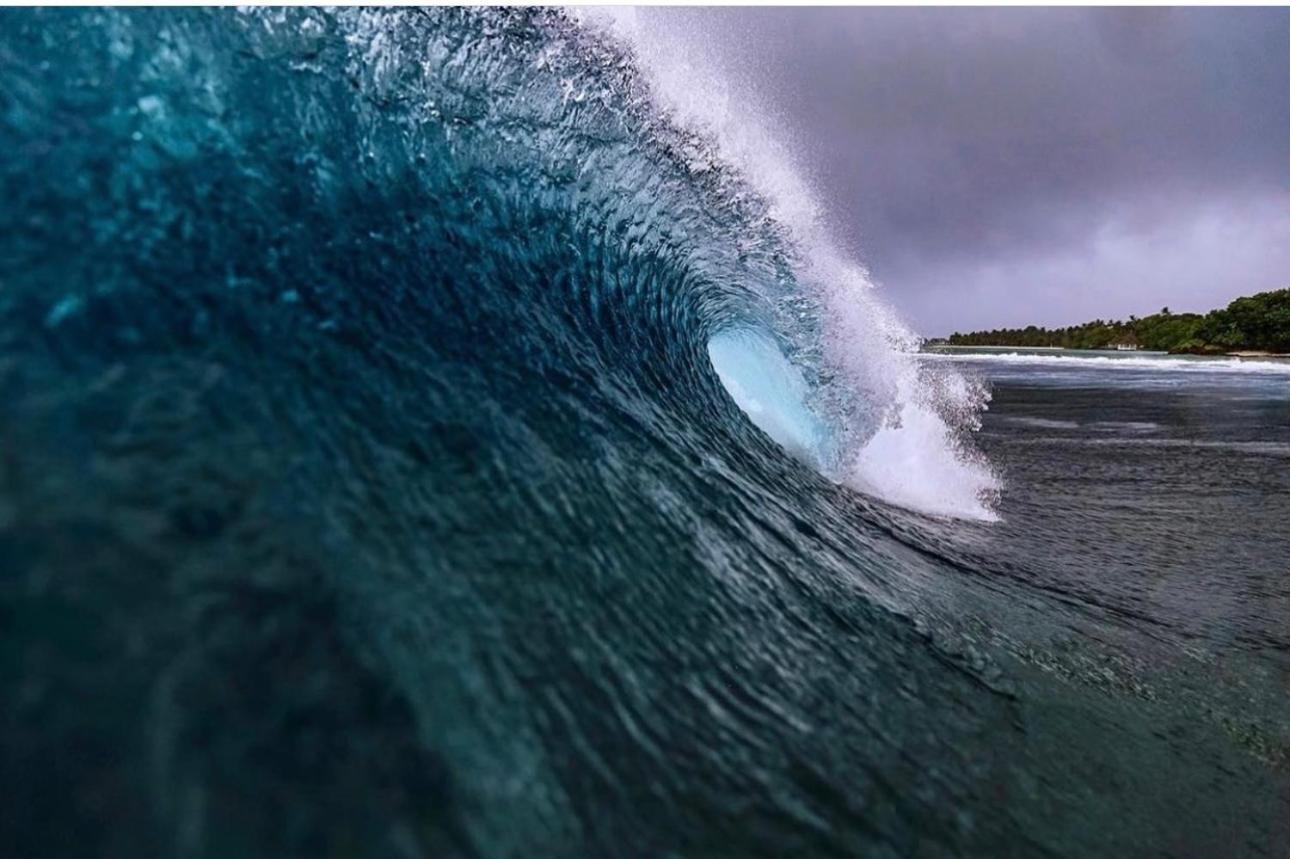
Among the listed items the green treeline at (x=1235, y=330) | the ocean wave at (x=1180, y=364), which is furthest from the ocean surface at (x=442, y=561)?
the green treeline at (x=1235, y=330)

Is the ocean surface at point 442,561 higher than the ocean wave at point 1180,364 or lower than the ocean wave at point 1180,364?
lower

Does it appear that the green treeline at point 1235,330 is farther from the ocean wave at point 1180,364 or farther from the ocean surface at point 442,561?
the ocean surface at point 442,561

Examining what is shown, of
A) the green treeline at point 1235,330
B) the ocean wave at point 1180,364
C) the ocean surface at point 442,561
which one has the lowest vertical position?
the ocean surface at point 442,561

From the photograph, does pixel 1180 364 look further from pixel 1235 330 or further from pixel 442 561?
pixel 442 561

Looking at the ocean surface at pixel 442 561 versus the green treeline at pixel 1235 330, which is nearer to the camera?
the ocean surface at pixel 442 561

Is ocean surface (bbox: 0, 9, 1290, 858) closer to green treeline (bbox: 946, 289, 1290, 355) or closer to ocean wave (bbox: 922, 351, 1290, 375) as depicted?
ocean wave (bbox: 922, 351, 1290, 375)

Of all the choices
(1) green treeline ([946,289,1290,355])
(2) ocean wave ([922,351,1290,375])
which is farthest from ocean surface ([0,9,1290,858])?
(1) green treeline ([946,289,1290,355])

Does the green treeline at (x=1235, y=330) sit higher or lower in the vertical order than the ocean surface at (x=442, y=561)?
higher

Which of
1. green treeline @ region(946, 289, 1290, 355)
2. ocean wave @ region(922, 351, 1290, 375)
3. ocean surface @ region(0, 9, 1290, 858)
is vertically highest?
green treeline @ region(946, 289, 1290, 355)

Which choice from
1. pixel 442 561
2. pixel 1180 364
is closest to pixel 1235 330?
pixel 1180 364
